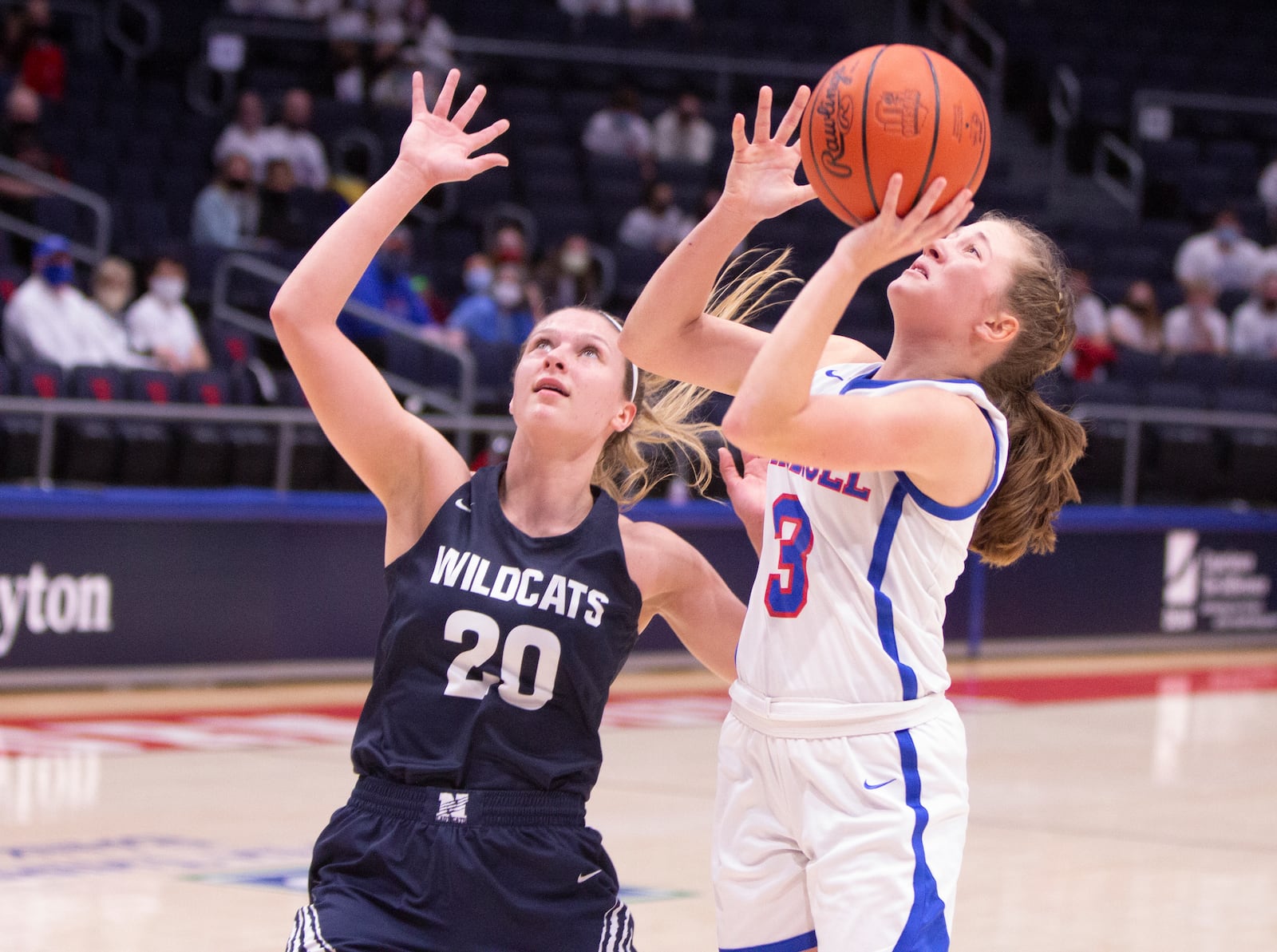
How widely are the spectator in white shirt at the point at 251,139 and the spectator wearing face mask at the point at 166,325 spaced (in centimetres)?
235

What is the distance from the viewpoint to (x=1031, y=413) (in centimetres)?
298

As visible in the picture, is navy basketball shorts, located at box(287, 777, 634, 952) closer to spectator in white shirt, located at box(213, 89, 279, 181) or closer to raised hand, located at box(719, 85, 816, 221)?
raised hand, located at box(719, 85, 816, 221)

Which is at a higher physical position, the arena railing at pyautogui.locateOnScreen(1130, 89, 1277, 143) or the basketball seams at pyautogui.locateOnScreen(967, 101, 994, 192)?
the arena railing at pyautogui.locateOnScreen(1130, 89, 1277, 143)

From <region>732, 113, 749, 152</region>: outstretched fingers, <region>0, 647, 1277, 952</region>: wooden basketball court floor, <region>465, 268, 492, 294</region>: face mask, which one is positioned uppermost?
<region>732, 113, 749, 152</region>: outstretched fingers

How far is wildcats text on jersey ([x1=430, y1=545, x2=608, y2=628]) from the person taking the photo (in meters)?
2.86

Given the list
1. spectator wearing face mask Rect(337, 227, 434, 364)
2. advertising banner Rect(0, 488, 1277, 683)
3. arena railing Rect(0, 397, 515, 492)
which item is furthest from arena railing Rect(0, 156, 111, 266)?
advertising banner Rect(0, 488, 1277, 683)

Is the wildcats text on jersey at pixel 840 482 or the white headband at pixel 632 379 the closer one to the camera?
the wildcats text on jersey at pixel 840 482

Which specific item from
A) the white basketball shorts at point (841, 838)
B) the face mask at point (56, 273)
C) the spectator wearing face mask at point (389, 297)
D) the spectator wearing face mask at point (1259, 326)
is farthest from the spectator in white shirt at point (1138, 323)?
the white basketball shorts at point (841, 838)

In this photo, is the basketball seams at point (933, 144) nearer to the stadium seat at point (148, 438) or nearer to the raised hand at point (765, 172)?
the raised hand at point (765, 172)

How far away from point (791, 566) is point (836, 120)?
672 millimetres

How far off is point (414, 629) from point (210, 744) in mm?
4892

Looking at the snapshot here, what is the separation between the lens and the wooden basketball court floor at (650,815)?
189 inches

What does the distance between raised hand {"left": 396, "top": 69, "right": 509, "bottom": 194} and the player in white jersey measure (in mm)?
354

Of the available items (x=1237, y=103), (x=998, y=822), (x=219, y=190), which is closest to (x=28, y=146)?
(x=219, y=190)
